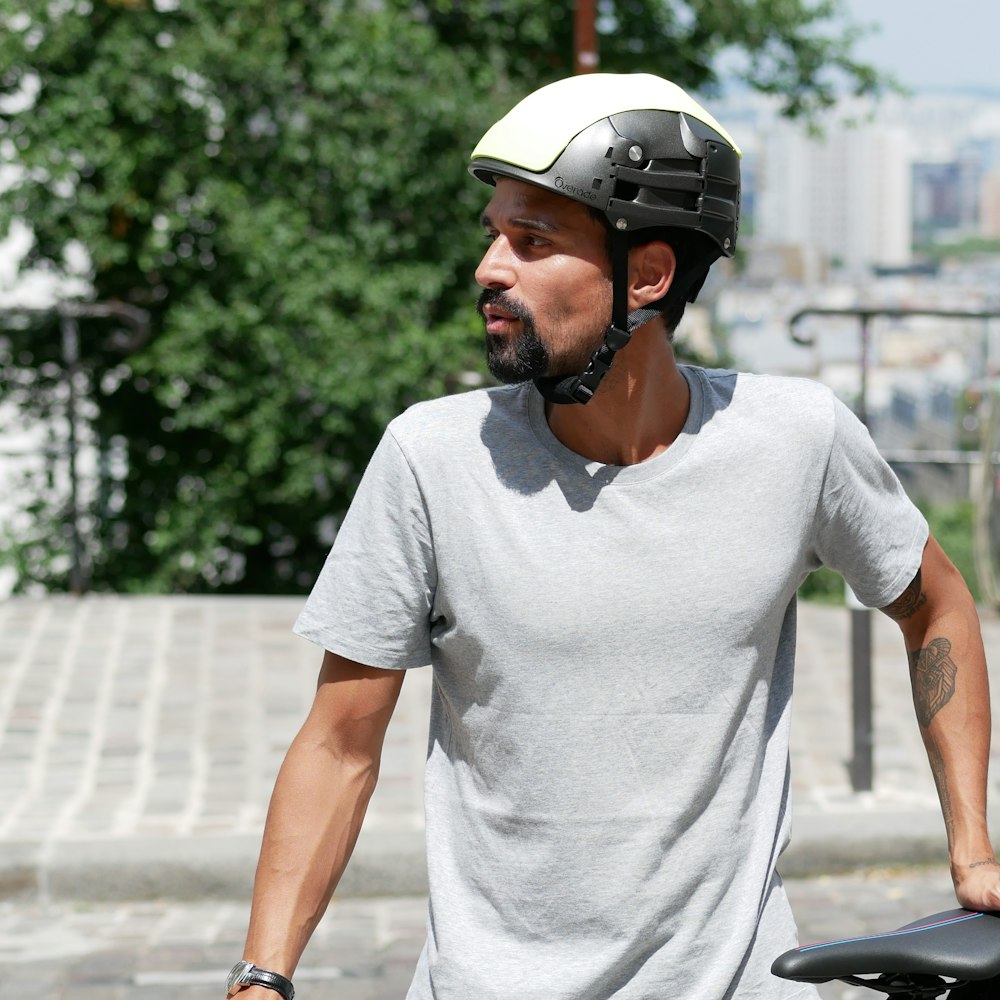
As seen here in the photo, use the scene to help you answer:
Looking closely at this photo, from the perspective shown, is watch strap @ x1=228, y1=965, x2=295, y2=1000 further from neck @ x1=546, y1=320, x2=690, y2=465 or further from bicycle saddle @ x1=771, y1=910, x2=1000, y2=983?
neck @ x1=546, y1=320, x2=690, y2=465

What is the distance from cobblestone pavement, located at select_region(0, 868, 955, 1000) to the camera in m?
4.48

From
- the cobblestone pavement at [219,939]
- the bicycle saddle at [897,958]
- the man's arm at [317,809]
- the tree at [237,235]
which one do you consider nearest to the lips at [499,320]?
the man's arm at [317,809]

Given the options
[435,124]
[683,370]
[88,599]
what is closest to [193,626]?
[88,599]

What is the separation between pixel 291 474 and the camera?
10562mm

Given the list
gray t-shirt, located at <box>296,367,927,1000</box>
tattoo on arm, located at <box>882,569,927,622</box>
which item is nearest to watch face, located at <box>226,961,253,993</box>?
gray t-shirt, located at <box>296,367,927,1000</box>

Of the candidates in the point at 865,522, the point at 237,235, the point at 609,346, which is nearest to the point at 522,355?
Result: the point at 609,346

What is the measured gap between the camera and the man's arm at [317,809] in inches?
75.2

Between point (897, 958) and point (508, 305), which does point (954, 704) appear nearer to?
point (897, 958)

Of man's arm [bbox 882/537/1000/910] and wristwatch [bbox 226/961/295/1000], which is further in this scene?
man's arm [bbox 882/537/1000/910]

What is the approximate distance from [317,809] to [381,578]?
11.0 inches

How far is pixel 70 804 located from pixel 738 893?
13.8 ft

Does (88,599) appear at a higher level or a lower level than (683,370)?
lower

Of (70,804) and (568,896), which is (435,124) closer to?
(70,804)

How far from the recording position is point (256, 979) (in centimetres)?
187
